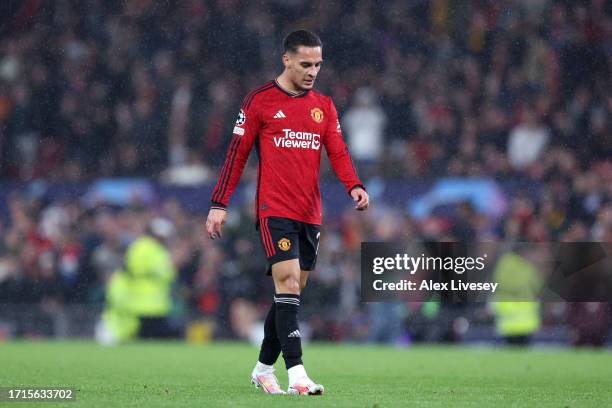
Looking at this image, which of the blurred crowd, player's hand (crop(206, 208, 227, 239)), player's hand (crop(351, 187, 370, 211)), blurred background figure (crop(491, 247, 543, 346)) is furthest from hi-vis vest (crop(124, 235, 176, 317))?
player's hand (crop(351, 187, 370, 211))

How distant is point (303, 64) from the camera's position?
7379mm

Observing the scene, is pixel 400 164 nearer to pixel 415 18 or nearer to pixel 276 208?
pixel 415 18

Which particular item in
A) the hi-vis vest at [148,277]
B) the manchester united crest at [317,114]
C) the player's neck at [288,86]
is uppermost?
the player's neck at [288,86]

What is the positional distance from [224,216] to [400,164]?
33.6 feet

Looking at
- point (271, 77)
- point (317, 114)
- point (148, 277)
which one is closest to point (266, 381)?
point (317, 114)

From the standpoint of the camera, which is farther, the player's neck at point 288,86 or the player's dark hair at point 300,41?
the player's neck at point 288,86

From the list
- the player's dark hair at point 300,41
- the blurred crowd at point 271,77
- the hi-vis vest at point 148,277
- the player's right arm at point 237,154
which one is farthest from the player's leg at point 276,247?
the hi-vis vest at point 148,277

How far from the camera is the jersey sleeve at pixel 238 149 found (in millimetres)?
7441

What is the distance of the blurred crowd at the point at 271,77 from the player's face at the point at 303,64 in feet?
25.2

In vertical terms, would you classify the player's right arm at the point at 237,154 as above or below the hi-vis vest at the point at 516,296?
above

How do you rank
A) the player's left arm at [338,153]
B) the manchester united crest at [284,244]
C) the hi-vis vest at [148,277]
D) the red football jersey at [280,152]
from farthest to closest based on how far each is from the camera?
the hi-vis vest at [148,277], the player's left arm at [338,153], the red football jersey at [280,152], the manchester united crest at [284,244]

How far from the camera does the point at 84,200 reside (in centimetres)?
1789

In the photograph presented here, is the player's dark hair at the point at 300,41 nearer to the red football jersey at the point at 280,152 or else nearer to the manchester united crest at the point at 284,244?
the red football jersey at the point at 280,152

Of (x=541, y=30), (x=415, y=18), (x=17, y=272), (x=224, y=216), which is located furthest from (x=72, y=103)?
(x=224, y=216)
